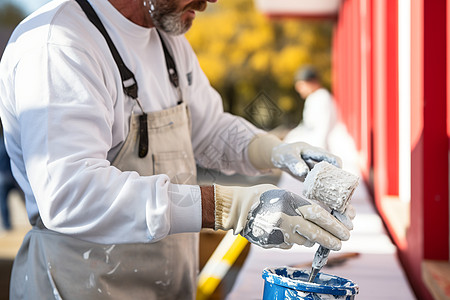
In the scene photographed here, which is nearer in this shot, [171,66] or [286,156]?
[286,156]

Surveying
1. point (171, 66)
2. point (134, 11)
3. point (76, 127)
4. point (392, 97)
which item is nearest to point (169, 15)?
point (134, 11)

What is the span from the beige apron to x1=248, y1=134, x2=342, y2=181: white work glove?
0.87 feet

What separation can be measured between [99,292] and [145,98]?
1.92 feet

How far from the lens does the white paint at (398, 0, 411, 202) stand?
3281 mm

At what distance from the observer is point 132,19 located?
1.79m

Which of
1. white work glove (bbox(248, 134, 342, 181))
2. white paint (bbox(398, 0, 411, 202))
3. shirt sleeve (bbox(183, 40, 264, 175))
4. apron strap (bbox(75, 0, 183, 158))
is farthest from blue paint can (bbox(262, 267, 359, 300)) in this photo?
white paint (bbox(398, 0, 411, 202))

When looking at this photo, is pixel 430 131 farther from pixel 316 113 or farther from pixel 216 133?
pixel 316 113

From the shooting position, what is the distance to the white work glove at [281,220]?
130cm

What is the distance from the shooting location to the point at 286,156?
5.93 ft

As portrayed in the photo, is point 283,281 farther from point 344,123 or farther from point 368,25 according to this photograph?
point 344,123

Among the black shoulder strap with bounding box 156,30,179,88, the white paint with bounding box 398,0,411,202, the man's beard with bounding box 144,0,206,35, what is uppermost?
the man's beard with bounding box 144,0,206,35

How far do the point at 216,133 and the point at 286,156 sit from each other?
0.43 metres

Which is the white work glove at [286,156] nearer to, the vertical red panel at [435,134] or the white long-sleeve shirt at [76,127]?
the white long-sleeve shirt at [76,127]

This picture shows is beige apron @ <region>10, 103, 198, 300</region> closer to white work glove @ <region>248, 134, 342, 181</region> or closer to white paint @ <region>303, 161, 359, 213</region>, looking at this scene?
white work glove @ <region>248, 134, 342, 181</region>
